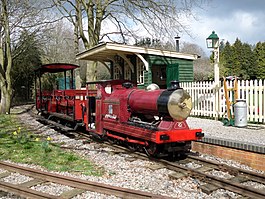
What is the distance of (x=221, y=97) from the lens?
12289 millimetres

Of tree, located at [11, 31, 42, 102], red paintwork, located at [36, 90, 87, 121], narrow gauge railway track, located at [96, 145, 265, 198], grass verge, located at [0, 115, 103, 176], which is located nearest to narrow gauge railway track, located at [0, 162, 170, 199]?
grass verge, located at [0, 115, 103, 176]

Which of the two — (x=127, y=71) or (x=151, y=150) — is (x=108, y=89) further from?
(x=127, y=71)

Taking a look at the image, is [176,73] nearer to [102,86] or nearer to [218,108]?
[218,108]

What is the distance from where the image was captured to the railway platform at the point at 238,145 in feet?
21.2

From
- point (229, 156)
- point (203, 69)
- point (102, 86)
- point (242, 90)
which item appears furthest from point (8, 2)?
point (203, 69)

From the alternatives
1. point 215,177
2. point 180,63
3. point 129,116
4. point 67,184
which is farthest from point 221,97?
point 67,184

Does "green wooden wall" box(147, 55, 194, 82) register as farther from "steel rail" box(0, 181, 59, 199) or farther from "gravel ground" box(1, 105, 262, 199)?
"steel rail" box(0, 181, 59, 199)

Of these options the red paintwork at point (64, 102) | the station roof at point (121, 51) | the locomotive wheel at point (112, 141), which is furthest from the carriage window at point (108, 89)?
the station roof at point (121, 51)

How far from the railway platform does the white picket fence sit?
1351mm

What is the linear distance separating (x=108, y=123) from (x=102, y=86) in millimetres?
1167

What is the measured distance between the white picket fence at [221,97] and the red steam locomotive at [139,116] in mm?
4532

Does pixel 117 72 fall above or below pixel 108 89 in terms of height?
above

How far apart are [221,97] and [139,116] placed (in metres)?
5.42

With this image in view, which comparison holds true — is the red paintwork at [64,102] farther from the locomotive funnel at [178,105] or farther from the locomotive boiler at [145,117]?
the locomotive funnel at [178,105]
